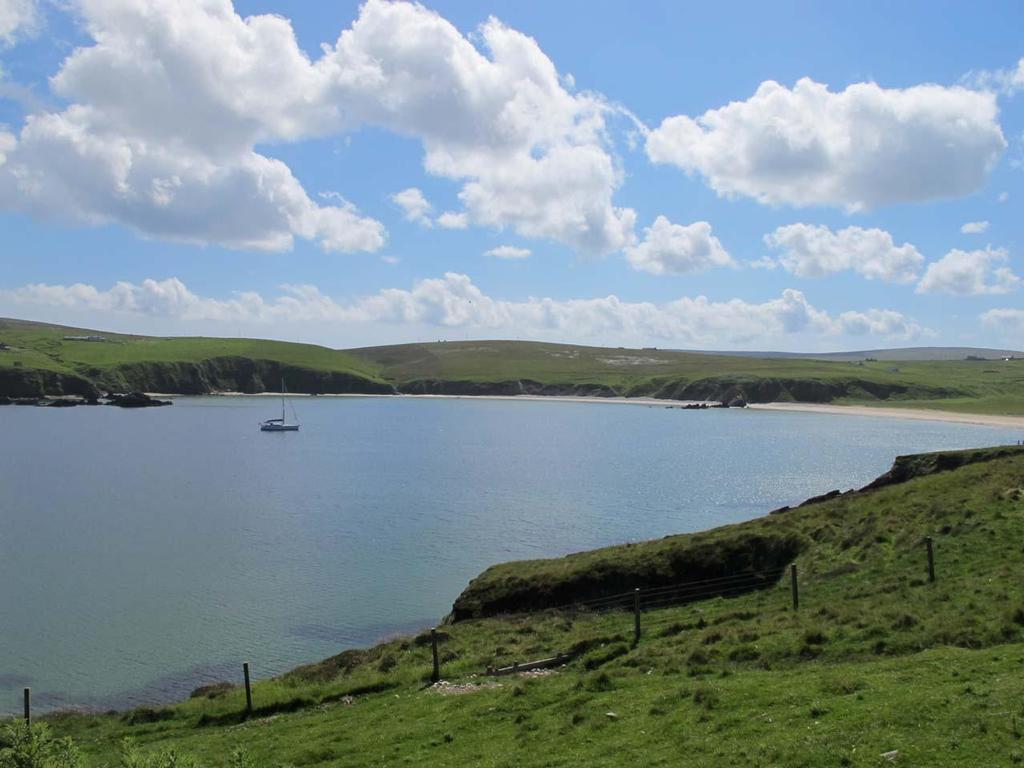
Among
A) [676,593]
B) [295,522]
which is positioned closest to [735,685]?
[676,593]

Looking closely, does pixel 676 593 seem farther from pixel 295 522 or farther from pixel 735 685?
pixel 295 522

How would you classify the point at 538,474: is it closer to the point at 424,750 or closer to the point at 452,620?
the point at 452,620

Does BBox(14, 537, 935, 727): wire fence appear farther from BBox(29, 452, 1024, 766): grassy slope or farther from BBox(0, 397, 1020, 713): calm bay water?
BBox(0, 397, 1020, 713): calm bay water

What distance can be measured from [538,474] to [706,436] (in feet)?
203

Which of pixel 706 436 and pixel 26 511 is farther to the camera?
pixel 706 436

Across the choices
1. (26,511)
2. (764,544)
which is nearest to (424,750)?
(764,544)

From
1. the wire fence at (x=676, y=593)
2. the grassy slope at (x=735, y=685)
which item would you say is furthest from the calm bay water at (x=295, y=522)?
the grassy slope at (x=735, y=685)

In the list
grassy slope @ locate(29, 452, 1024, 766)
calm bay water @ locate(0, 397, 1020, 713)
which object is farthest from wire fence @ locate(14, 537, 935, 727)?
calm bay water @ locate(0, 397, 1020, 713)

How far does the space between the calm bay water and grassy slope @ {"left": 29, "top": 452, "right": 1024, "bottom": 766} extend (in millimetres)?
10462

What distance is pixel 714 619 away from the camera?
2586cm

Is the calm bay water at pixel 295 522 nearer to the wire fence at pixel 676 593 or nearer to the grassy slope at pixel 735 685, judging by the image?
the wire fence at pixel 676 593

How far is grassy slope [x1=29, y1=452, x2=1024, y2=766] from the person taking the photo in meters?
14.2

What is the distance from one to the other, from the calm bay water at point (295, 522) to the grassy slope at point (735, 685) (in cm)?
1046

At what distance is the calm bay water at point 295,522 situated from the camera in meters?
38.2
